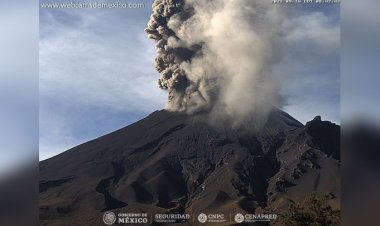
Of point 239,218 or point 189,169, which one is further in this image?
point 189,169

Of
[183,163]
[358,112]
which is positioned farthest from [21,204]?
[358,112]

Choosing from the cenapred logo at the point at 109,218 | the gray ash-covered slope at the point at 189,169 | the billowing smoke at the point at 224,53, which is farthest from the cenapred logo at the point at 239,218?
the cenapred logo at the point at 109,218

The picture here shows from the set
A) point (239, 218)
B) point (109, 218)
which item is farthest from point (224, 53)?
point (109, 218)

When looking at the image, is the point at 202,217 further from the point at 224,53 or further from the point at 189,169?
the point at 224,53

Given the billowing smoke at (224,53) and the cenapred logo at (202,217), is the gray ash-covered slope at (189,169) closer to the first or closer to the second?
the cenapred logo at (202,217)

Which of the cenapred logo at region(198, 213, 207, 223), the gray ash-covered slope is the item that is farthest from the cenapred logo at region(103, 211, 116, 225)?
the cenapred logo at region(198, 213, 207, 223)
